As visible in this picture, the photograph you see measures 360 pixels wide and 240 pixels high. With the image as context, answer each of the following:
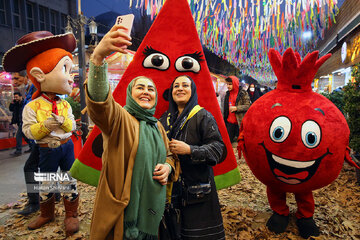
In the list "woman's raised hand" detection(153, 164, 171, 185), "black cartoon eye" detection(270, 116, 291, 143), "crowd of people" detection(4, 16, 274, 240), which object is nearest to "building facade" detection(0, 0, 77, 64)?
"crowd of people" detection(4, 16, 274, 240)

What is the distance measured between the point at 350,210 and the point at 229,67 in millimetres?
27038

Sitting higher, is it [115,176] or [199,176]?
[115,176]

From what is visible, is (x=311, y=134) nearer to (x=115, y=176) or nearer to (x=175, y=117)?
(x=175, y=117)

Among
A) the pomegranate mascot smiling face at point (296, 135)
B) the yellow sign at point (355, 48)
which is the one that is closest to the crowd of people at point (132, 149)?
the pomegranate mascot smiling face at point (296, 135)

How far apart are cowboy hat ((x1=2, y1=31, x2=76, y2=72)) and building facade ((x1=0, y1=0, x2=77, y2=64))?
13.1 metres

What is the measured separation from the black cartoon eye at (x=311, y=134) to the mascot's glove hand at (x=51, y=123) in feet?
8.33

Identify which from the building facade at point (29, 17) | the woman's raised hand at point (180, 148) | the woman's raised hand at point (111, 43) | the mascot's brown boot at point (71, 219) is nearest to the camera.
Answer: the woman's raised hand at point (111, 43)

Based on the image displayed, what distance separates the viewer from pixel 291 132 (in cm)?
214

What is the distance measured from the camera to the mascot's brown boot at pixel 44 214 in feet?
9.07

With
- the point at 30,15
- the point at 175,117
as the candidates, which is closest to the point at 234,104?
the point at 175,117

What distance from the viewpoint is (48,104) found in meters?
2.60

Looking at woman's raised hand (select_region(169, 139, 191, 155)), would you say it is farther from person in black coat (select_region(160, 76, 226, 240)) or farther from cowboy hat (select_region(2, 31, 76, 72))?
cowboy hat (select_region(2, 31, 76, 72))

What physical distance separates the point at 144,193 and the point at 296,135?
1.51m

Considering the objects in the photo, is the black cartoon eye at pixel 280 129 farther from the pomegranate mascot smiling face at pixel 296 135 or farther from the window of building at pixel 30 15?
the window of building at pixel 30 15
